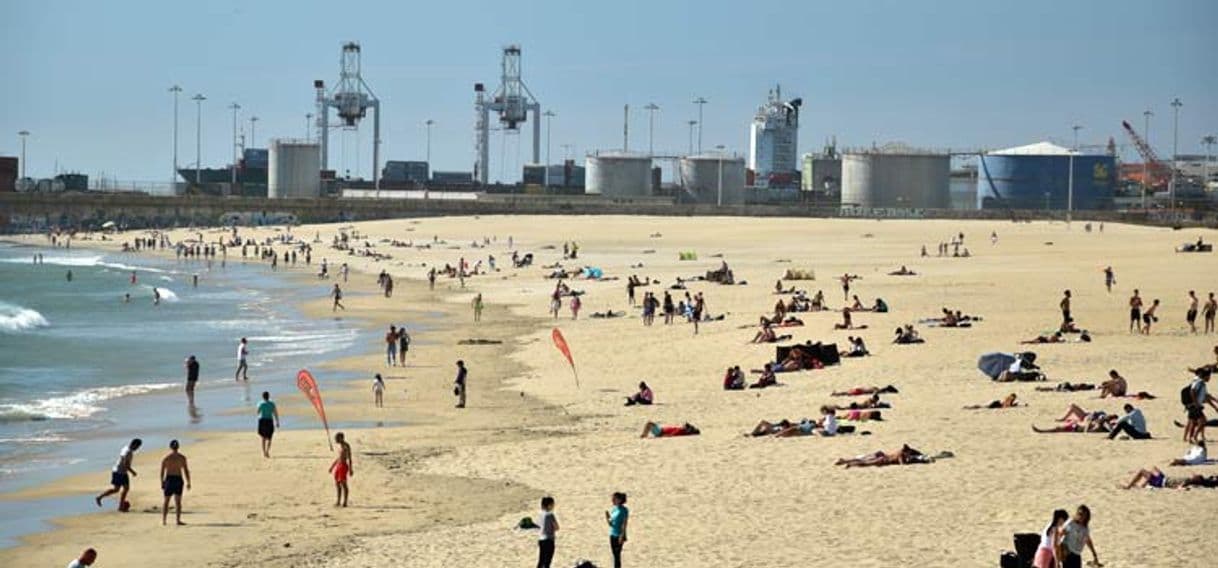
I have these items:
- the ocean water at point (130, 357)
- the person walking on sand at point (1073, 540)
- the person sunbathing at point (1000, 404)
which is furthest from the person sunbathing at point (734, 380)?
the person walking on sand at point (1073, 540)

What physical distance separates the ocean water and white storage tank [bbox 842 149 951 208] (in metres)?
56.1

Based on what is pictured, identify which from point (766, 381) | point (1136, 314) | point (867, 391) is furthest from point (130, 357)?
point (1136, 314)

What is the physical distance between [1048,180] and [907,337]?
86654mm

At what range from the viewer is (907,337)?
3325 cm

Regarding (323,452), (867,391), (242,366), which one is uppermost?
(867,391)

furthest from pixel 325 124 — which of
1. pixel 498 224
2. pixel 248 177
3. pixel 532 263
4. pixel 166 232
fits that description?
pixel 532 263

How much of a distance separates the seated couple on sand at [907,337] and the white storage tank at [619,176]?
9878 cm

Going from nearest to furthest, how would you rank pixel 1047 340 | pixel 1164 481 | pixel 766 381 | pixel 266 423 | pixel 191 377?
1. pixel 1164 481
2. pixel 266 423
3. pixel 766 381
4. pixel 191 377
5. pixel 1047 340

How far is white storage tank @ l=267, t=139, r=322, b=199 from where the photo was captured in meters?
139

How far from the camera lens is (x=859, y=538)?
16.9 meters

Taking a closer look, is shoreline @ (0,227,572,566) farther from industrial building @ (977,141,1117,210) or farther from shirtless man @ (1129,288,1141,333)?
industrial building @ (977,141,1117,210)

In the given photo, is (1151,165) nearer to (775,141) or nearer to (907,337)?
(775,141)

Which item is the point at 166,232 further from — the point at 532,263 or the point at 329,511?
the point at 329,511

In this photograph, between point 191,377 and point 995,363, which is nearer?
point 995,363
